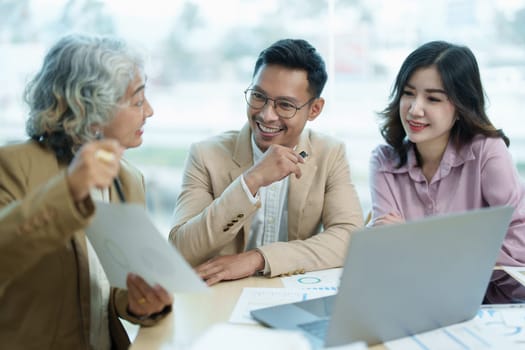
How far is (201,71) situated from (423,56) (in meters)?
2.21

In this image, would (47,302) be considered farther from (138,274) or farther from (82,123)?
(82,123)

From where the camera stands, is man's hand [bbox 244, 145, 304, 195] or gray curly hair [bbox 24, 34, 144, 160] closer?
gray curly hair [bbox 24, 34, 144, 160]

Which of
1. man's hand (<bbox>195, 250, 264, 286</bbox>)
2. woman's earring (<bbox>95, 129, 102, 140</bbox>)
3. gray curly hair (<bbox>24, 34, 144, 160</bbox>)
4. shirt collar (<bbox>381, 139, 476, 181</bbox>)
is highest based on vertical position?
gray curly hair (<bbox>24, 34, 144, 160</bbox>)

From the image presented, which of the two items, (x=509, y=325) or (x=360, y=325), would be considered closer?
(x=360, y=325)

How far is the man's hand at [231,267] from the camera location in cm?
152

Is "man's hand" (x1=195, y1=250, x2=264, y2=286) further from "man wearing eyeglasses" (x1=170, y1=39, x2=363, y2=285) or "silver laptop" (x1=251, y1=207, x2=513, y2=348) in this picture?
"silver laptop" (x1=251, y1=207, x2=513, y2=348)

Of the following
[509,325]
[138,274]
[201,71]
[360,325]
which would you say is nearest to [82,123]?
[138,274]

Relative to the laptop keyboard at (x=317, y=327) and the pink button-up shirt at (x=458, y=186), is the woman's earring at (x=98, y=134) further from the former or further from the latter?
the pink button-up shirt at (x=458, y=186)

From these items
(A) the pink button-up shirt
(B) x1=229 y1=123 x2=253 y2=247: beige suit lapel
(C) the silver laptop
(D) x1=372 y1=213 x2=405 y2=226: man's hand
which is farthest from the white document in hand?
(A) the pink button-up shirt

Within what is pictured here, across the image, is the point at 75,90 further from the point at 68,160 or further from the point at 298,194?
the point at 298,194

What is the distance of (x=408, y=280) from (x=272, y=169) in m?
0.72

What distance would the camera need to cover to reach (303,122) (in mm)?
1951

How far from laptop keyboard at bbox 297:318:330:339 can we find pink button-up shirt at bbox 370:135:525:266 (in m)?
0.84

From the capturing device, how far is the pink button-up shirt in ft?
6.13
